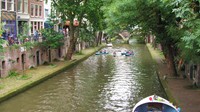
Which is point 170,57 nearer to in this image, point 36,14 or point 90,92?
point 90,92

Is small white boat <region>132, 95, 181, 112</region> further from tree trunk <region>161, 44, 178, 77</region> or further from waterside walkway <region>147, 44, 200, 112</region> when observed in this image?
tree trunk <region>161, 44, 178, 77</region>

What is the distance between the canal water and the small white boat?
4.39 m

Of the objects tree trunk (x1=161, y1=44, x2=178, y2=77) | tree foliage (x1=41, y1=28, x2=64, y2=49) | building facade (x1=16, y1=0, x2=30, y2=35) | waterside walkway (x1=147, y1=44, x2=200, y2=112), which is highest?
building facade (x1=16, y1=0, x2=30, y2=35)

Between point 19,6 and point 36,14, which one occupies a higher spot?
point 19,6

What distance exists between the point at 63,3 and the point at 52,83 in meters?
14.6

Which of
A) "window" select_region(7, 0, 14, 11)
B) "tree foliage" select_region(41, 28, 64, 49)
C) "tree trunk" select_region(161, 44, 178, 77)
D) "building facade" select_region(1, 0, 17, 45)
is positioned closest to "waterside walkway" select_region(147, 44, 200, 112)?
"tree trunk" select_region(161, 44, 178, 77)

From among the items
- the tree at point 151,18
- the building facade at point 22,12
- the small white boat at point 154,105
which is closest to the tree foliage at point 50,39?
the building facade at point 22,12

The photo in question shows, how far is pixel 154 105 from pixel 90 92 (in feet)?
34.9

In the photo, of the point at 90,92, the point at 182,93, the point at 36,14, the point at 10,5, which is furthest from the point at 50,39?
the point at 182,93

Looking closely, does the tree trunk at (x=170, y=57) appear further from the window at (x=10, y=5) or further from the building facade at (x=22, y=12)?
the building facade at (x=22, y=12)

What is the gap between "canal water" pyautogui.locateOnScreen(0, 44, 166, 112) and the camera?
2222cm

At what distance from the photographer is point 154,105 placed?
17.0 metres

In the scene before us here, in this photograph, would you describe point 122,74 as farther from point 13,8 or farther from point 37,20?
point 37,20

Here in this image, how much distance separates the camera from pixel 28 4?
51.5 metres
